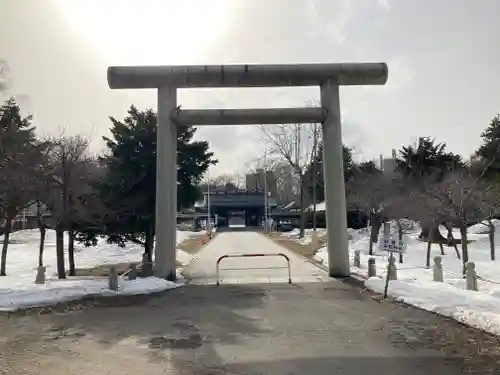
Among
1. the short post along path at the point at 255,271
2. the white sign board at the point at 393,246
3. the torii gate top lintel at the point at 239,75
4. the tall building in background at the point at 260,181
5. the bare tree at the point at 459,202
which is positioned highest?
the tall building in background at the point at 260,181

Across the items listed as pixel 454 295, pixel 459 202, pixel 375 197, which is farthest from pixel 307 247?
pixel 454 295

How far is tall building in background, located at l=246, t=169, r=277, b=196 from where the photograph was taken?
105519 millimetres

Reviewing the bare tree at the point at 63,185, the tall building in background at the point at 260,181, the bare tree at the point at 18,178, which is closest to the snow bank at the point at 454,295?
the bare tree at the point at 63,185

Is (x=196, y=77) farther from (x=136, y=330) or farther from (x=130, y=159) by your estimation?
(x=136, y=330)

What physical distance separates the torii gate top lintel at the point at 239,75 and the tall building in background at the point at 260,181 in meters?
84.4

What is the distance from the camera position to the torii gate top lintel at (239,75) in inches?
682

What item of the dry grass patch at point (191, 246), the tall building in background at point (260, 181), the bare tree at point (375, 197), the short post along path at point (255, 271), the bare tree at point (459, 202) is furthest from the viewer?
the tall building in background at point (260, 181)

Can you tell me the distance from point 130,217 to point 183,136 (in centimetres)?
460

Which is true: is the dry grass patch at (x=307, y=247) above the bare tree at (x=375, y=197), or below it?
below

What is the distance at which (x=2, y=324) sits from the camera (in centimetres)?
1010

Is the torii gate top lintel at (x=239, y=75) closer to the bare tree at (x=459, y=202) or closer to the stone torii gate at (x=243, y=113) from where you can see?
the stone torii gate at (x=243, y=113)

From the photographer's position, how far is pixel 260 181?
4560 inches

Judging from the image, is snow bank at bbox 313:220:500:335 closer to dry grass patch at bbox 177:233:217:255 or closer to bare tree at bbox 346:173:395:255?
bare tree at bbox 346:173:395:255

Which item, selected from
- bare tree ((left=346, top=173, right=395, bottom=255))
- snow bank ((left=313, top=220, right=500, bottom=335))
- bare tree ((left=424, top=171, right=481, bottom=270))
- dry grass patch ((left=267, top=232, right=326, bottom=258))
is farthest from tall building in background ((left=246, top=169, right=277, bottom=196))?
snow bank ((left=313, top=220, right=500, bottom=335))
